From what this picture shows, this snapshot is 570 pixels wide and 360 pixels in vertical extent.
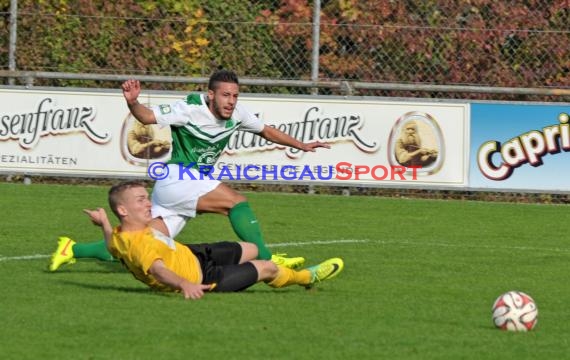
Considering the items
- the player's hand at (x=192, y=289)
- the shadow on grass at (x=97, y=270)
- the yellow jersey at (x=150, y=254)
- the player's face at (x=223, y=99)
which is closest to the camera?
the player's hand at (x=192, y=289)

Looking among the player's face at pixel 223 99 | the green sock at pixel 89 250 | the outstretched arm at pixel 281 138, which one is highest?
the player's face at pixel 223 99

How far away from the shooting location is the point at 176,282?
8602mm

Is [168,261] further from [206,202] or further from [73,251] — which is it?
[73,251]

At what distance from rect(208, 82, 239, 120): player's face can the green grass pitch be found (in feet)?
4.50

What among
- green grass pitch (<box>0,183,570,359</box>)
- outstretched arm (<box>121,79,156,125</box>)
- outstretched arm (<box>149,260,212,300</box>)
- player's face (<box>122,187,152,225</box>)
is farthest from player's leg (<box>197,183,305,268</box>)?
outstretched arm (<box>149,260,212,300</box>)

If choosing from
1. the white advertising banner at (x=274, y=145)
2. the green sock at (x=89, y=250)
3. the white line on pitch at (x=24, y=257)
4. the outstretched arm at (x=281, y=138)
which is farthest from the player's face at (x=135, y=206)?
the white advertising banner at (x=274, y=145)

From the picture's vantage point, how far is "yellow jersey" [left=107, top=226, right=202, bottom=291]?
28.6 ft

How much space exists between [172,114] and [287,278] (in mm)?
1741

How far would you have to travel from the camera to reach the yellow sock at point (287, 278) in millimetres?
9148

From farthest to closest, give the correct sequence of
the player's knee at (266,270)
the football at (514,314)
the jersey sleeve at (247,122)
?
1. the jersey sleeve at (247,122)
2. the player's knee at (266,270)
3. the football at (514,314)

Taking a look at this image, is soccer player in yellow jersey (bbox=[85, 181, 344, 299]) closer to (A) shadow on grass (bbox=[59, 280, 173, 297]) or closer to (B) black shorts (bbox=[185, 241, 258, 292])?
(B) black shorts (bbox=[185, 241, 258, 292])

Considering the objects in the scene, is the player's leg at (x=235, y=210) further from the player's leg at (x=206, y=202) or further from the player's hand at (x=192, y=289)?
the player's hand at (x=192, y=289)

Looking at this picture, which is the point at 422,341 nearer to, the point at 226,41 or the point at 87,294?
the point at 87,294

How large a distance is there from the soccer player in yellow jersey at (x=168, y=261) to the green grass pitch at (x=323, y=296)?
0.12 metres
